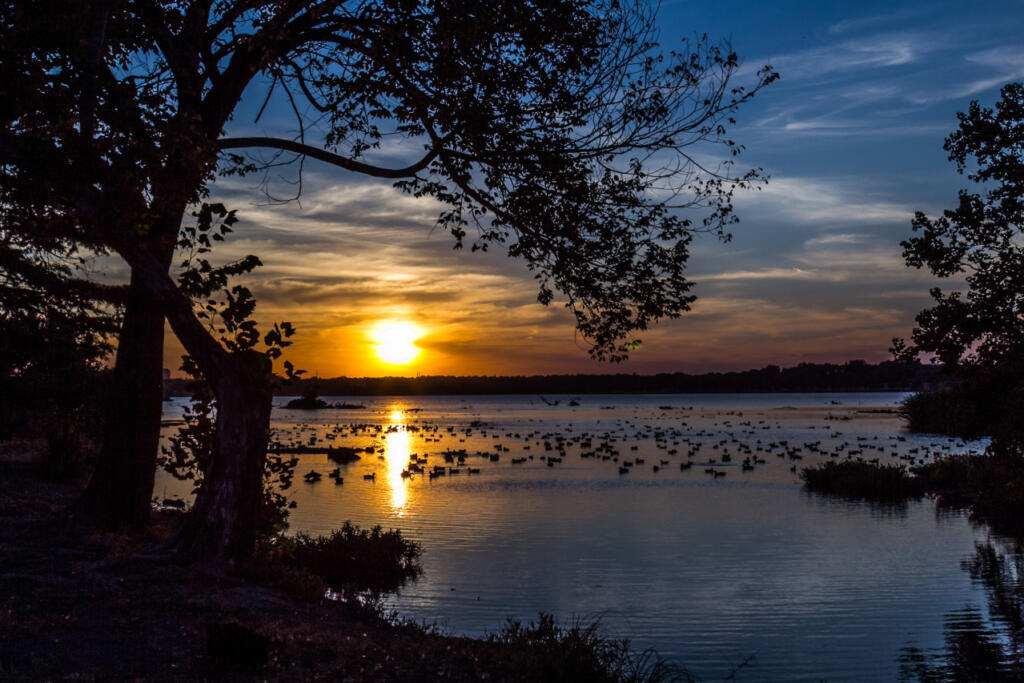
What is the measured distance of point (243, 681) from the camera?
740 cm

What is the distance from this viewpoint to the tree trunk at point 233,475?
11516 millimetres

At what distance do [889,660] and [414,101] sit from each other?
492 inches

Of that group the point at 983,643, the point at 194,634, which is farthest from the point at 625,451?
the point at 194,634

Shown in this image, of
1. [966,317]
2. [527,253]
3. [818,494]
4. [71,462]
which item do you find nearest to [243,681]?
[527,253]

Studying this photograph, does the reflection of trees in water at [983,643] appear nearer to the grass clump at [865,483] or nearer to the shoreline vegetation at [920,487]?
the shoreline vegetation at [920,487]

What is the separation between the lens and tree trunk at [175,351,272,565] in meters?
11.5

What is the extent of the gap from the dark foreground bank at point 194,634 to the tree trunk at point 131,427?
0.93 metres

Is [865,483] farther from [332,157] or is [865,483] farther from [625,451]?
[332,157]

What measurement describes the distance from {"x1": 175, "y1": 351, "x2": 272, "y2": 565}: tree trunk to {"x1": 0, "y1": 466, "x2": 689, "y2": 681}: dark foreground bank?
19.4 inches

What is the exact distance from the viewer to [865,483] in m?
36.1

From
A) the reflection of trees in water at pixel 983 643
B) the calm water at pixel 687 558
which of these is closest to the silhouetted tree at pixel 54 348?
the calm water at pixel 687 558

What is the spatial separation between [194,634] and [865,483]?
3363cm

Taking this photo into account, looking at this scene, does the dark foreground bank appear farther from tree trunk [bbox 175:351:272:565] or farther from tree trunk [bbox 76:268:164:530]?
tree trunk [bbox 76:268:164:530]

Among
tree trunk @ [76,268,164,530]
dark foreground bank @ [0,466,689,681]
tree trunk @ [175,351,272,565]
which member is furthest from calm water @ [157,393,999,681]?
tree trunk @ [76,268,164,530]
